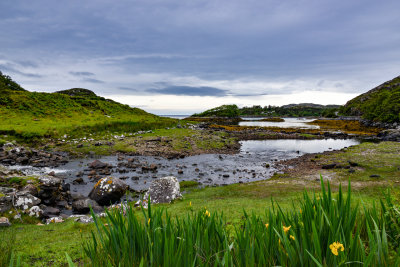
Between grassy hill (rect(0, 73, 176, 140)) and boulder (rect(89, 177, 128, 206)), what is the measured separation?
3025 centimetres

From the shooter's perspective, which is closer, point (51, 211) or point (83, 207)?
point (51, 211)

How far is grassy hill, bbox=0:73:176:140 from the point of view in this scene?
42906 millimetres

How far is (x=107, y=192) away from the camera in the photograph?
58.4 feet

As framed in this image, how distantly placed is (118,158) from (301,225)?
32.5 metres

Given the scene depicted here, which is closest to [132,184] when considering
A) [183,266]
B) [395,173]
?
[183,266]

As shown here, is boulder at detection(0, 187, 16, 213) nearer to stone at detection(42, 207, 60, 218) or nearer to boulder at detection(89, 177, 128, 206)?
stone at detection(42, 207, 60, 218)

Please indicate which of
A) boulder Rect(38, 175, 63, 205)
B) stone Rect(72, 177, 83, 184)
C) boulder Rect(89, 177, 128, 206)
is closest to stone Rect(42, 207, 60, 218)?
boulder Rect(38, 175, 63, 205)

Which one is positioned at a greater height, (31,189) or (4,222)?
Answer: (31,189)

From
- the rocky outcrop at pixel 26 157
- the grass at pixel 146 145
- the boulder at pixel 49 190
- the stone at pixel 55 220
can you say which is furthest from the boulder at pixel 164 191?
the grass at pixel 146 145

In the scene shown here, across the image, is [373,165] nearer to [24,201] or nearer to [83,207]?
[83,207]

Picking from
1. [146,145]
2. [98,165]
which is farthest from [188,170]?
[146,145]

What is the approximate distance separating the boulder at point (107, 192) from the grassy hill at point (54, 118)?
3025 cm

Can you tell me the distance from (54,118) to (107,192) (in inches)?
2068

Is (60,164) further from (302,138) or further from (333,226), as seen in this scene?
(302,138)
